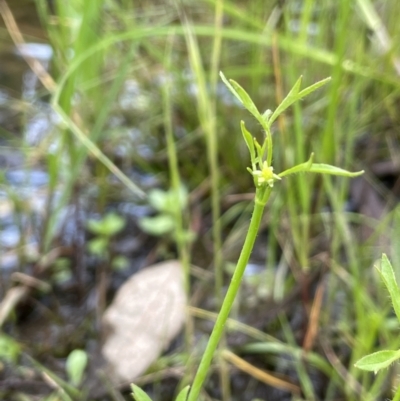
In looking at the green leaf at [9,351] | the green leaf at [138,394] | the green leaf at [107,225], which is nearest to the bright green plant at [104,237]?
the green leaf at [107,225]

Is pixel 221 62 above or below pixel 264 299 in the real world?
above

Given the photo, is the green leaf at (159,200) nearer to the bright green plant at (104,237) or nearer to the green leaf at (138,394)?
the bright green plant at (104,237)

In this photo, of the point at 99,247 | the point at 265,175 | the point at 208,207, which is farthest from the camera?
the point at 208,207

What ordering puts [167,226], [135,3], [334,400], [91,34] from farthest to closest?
[135,3] < [167,226] < [91,34] < [334,400]

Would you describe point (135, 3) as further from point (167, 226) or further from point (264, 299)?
point (264, 299)

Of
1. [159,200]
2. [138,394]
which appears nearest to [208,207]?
[159,200]

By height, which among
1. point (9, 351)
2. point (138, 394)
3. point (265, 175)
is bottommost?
point (9, 351)

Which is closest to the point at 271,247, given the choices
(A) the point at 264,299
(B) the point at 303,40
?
(A) the point at 264,299

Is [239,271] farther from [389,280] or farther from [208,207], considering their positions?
[208,207]
